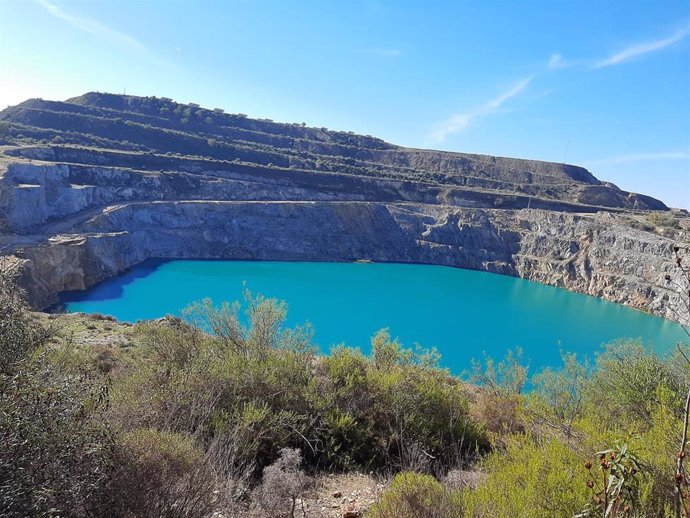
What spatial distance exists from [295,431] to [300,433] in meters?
0.10

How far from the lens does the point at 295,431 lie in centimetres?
772

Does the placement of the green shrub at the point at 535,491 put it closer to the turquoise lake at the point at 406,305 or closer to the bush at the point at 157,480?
the bush at the point at 157,480

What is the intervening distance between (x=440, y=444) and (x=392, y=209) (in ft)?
166

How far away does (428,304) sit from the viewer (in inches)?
1438

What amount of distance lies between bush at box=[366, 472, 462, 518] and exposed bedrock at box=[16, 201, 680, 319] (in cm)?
3319

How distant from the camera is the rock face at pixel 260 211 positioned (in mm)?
37375

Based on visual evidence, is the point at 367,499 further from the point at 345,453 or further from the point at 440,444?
the point at 440,444

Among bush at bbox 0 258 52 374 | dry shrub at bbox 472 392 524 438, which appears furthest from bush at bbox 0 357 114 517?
dry shrub at bbox 472 392 524 438

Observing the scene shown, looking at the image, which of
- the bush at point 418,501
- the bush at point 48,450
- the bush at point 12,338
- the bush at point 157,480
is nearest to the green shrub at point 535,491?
the bush at point 418,501

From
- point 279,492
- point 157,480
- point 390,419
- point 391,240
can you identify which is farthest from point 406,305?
point 157,480

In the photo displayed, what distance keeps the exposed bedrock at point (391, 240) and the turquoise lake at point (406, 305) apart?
208 cm

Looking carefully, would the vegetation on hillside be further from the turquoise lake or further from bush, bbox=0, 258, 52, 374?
the turquoise lake

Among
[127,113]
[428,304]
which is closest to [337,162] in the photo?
[127,113]

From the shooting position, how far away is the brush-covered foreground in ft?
12.6
